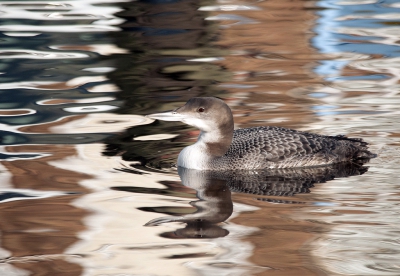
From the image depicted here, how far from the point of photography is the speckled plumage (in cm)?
709

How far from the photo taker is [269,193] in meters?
6.51

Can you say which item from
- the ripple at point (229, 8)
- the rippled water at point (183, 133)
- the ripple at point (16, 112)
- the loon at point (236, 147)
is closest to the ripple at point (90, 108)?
the rippled water at point (183, 133)

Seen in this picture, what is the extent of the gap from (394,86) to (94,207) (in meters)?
5.00

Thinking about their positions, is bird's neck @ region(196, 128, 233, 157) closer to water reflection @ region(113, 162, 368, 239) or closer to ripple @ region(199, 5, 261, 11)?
water reflection @ region(113, 162, 368, 239)

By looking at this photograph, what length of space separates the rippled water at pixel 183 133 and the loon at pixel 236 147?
0.12 metres

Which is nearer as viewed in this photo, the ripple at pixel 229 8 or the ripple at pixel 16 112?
the ripple at pixel 16 112

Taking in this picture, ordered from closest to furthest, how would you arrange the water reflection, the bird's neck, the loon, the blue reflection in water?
1. the water reflection
2. the loon
3. the bird's neck
4. the blue reflection in water

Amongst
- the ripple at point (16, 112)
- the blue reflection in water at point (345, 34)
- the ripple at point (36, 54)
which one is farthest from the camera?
the ripple at point (36, 54)

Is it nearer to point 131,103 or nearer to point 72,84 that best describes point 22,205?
point 131,103

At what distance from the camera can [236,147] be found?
7203 mm

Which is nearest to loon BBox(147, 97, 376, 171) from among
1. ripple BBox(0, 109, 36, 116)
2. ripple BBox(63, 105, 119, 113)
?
ripple BBox(63, 105, 119, 113)

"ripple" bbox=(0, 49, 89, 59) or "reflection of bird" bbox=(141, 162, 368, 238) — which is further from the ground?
"ripple" bbox=(0, 49, 89, 59)

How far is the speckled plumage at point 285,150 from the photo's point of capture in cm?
709

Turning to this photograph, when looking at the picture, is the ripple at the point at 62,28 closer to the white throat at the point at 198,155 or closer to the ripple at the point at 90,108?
the ripple at the point at 90,108
